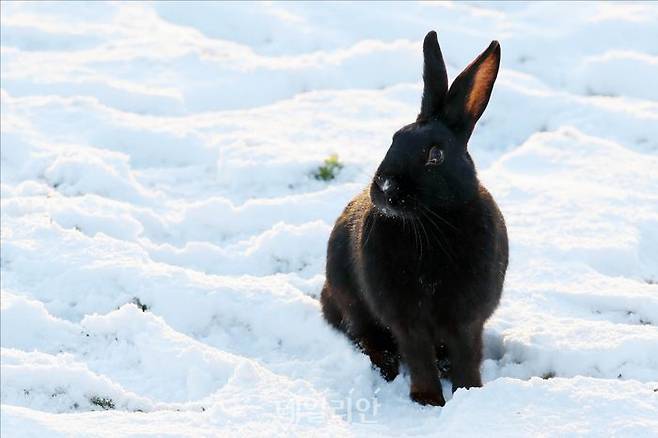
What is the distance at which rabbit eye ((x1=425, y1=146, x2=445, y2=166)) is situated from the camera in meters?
3.91

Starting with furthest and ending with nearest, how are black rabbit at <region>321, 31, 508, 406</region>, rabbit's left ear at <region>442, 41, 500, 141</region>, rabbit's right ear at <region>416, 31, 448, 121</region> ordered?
1. rabbit's right ear at <region>416, 31, 448, 121</region>
2. rabbit's left ear at <region>442, 41, 500, 141</region>
3. black rabbit at <region>321, 31, 508, 406</region>

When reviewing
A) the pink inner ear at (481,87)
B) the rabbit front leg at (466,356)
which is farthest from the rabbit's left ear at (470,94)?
the rabbit front leg at (466,356)

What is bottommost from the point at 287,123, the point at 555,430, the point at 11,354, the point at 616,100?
the point at 11,354

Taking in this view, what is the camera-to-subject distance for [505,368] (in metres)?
4.61

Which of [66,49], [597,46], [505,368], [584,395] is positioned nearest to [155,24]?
[66,49]

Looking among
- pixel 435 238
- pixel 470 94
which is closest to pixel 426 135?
pixel 470 94

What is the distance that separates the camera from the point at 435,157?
391cm

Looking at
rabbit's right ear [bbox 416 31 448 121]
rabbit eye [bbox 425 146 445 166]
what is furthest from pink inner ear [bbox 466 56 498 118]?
rabbit eye [bbox 425 146 445 166]

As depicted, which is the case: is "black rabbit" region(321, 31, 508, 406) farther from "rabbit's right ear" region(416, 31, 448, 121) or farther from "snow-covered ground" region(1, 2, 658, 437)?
"snow-covered ground" region(1, 2, 658, 437)

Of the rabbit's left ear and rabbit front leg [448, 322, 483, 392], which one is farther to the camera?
rabbit front leg [448, 322, 483, 392]

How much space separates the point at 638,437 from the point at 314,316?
218cm

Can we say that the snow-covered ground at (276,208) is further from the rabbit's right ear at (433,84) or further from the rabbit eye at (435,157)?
the rabbit's right ear at (433,84)

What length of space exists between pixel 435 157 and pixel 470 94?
1.30ft

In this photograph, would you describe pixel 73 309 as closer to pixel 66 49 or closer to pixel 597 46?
pixel 66 49
